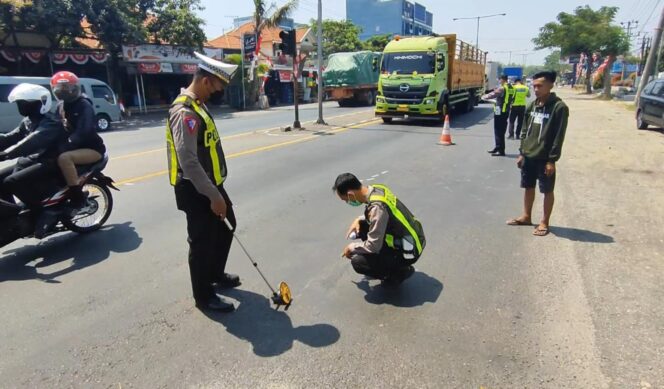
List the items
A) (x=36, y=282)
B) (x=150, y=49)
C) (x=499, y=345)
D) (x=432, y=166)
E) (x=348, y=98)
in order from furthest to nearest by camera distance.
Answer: (x=348, y=98), (x=150, y=49), (x=432, y=166), (x=36, y=282), (x=499, y=345)

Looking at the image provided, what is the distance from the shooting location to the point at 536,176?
5.28 metres

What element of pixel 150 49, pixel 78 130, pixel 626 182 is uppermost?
pixel 150 49

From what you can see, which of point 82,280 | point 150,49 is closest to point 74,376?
point 82,280

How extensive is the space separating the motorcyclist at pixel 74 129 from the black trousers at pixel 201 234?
2257 millimetres

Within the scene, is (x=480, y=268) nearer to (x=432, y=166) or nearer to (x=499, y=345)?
(x=499, y=345)

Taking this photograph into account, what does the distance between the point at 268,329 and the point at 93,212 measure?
10.3ft

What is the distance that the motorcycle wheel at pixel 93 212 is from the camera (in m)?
5.13

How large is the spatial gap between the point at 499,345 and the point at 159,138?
13087mm

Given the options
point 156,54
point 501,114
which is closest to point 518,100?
point 501,114

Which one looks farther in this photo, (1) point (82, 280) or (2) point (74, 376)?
(1) point (82, 280)

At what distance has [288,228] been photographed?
541 cm

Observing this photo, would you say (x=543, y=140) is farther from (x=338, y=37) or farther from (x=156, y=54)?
(x=338, y=37)

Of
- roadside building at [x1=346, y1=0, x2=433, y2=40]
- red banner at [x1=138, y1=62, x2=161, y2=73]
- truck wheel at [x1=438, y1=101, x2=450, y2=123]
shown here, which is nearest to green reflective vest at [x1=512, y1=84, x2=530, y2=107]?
truck wheel at [x1=438, y1=101, x2=450, y2=123]

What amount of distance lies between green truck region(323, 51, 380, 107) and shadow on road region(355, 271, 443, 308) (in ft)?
82.5
